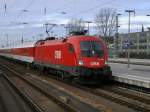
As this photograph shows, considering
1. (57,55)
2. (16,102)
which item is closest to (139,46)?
(57,55)

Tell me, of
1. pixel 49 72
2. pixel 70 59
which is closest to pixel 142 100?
pixel 70 59

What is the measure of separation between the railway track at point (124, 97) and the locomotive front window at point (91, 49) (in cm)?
198

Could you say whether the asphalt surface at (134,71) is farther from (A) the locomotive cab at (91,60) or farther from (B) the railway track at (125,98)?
(B) the railway track at (125,98)

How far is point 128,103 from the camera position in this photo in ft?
54.5

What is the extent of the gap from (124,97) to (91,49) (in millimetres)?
6032

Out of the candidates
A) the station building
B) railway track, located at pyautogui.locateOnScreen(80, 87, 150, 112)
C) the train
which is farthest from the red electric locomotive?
the station building

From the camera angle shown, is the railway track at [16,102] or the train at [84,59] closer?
the railway track at [16,102]

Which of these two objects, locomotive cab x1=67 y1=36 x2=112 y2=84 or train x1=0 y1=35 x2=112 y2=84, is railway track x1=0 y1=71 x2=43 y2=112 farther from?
locomotive cab x1=67 y1=36 x2=112 y2=84

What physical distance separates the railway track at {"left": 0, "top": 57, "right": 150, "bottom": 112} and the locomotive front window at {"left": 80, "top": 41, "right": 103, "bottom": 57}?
198 cm

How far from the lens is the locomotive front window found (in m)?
24.0

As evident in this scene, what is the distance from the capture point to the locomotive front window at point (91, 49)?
2397 cm

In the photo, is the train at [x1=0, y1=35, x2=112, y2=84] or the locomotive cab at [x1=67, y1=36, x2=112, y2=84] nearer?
the locomotive cab at [x1=67, y1=36, x2=112, y2=84]

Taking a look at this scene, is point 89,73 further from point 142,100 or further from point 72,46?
point 142,100

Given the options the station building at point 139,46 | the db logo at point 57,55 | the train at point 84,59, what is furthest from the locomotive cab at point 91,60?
the station building at point 139,46
